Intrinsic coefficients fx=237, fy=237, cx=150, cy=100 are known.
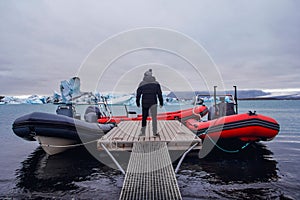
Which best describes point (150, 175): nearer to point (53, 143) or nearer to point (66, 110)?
point (53, 143)

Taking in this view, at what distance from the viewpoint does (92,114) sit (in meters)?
9.71

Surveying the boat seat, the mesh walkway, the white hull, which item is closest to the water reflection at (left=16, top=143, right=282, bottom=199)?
the white hull


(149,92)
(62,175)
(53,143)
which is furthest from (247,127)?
(53,143)

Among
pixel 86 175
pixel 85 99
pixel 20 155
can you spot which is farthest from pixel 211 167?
pixel 20 155

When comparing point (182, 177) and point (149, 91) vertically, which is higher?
point (149, 91)

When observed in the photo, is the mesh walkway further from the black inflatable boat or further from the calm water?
the black inflatable boat

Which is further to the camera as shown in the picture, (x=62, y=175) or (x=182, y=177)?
(x=62, y=175)

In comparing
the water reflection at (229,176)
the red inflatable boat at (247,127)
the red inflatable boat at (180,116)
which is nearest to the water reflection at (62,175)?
the water reflection at (229,176)

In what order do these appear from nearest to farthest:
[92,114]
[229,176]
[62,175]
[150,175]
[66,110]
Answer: [150,175] → [229,176] → [62,175] → [66,110] → [92,114]

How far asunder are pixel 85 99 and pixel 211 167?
592 centimetres

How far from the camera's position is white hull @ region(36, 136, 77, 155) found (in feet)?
22.2

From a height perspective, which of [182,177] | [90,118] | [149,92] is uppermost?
[149,92]

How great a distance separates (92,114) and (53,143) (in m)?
2.80

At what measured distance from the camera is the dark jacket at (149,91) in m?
6.10
